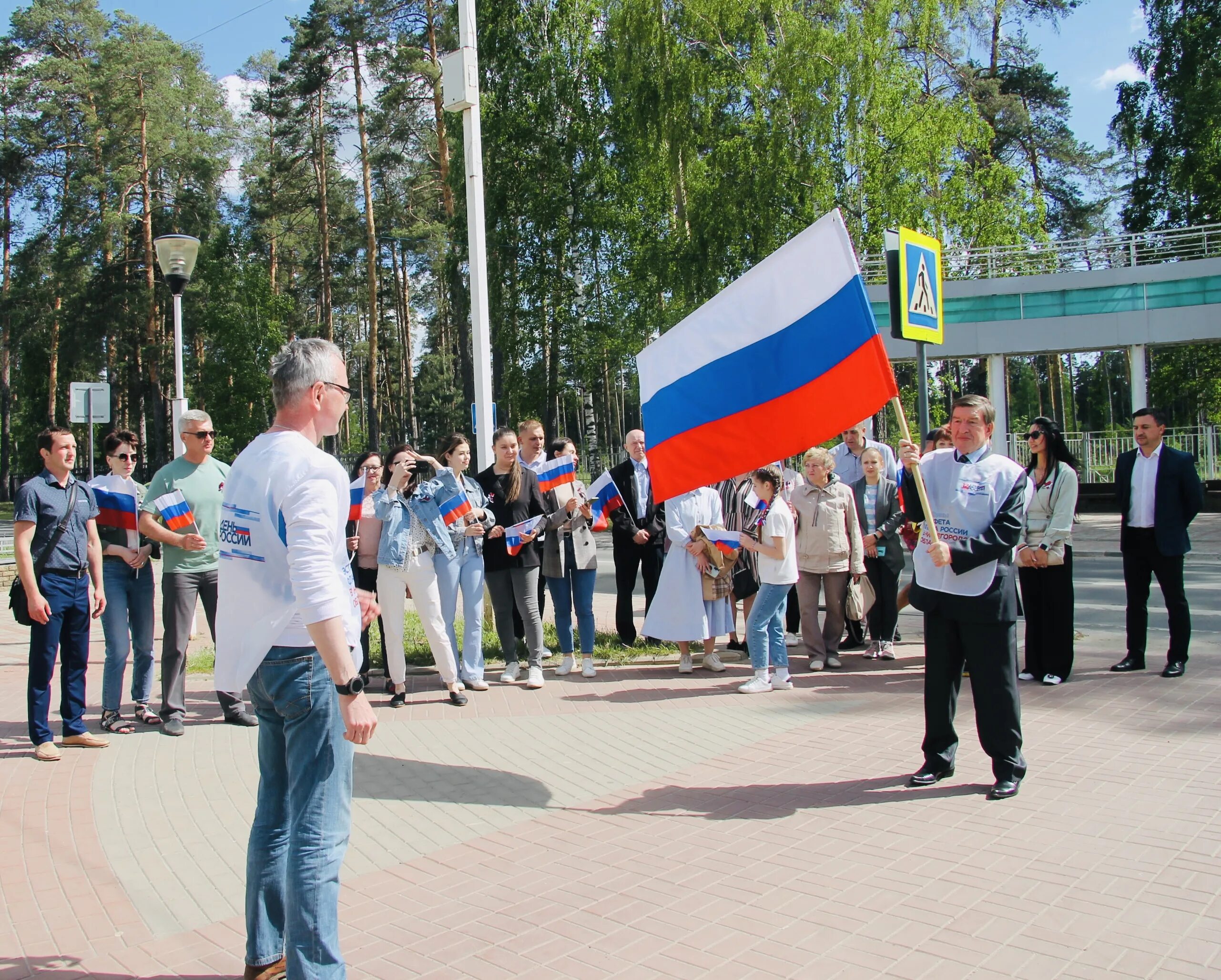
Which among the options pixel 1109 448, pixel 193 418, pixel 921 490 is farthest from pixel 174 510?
pixel 1109 448

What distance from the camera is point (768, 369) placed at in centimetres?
604

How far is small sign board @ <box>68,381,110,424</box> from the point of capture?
1398cm

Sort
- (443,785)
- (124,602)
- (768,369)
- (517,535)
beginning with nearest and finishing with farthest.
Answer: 1. (443,785)
2. (768,369)
3. (124,602)
4. (517,535)

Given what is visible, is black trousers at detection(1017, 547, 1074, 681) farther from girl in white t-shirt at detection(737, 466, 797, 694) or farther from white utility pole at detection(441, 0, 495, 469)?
white utility pole at detection(441, 0, 495, 469)

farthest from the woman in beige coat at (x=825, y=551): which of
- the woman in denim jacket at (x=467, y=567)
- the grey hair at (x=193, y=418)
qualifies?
the grey hair at (x=193, y=418)

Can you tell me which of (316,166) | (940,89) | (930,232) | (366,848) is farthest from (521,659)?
(316,166)

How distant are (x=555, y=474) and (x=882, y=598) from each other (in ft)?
10.5

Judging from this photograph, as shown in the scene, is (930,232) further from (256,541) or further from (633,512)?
(256,541)

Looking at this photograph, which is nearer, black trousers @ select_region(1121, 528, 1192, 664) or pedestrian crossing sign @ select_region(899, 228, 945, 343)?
pedestrian crossing sign @ select_region(899, 228, 945, 343)

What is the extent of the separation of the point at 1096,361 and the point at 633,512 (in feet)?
227

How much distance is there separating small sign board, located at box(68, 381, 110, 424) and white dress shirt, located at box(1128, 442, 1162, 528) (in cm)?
1259

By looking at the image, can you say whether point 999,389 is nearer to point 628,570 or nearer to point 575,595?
point 628,570

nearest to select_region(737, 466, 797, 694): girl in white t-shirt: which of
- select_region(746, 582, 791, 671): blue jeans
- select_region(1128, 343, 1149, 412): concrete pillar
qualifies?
select_region(746, 582, 791, 671): blue jeans

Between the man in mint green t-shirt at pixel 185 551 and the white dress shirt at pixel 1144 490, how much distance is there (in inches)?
279
